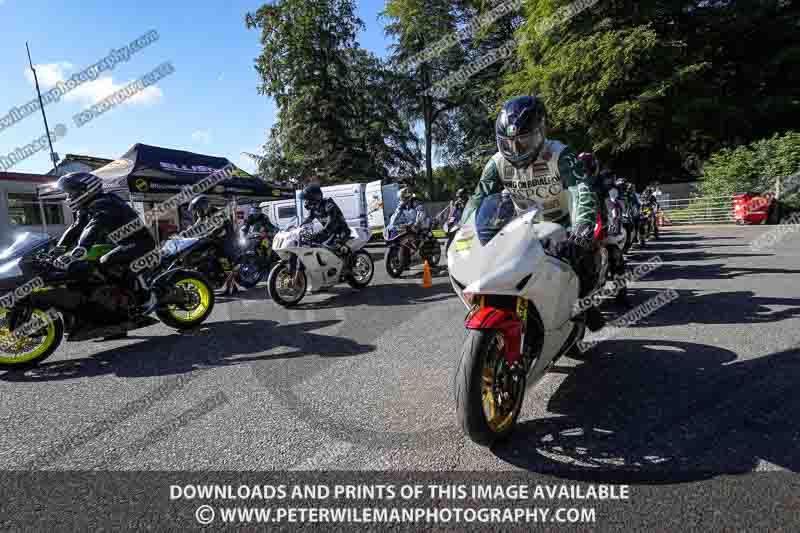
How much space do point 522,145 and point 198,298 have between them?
473cm

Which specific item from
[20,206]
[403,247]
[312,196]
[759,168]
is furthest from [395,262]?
[759,168]

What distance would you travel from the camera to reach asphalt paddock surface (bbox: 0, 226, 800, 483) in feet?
7.91

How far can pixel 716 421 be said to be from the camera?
2.66 m

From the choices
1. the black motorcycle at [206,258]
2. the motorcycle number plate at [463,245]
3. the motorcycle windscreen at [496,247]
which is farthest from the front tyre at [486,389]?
the black motorcycle at [206,258]

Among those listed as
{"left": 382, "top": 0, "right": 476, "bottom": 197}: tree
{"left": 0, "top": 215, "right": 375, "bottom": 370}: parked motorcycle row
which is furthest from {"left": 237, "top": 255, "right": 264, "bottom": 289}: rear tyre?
{"left": 382, "top": 0, "right": 476, "bottom": 197}: tree

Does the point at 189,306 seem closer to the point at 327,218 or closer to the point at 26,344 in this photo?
the point at 26,344

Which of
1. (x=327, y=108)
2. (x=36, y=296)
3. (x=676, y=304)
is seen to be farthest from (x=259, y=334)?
(x=327, y=108)

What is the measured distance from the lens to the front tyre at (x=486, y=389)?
88.0 inches

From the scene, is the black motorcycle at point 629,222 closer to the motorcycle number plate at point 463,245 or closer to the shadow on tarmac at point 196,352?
the shadow on tarmac at point 196,352

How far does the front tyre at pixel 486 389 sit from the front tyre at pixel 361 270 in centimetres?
608

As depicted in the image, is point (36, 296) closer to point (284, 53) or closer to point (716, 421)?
point (716, 421)

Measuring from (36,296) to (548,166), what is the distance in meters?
5.12
